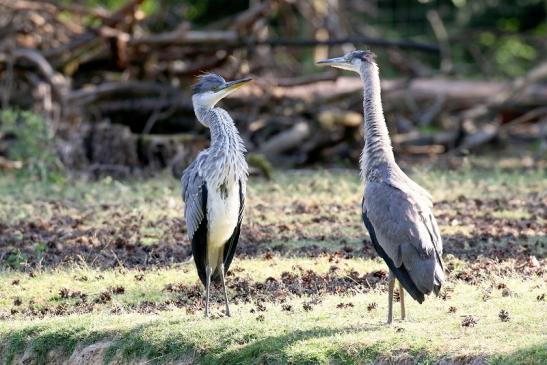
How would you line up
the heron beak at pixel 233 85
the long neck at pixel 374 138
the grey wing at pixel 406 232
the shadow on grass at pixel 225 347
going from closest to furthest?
the shadow on grass at pixel 225 347
the grey wing at pixel 406 232
the long neck at pixel 374 138
the heron beak at pixel 233 85

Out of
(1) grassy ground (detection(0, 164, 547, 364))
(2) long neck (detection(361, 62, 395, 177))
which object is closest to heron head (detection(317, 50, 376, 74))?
(2) long neck (detection(361, 62, 395, 177))

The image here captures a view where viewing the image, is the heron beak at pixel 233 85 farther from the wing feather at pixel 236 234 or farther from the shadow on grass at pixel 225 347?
the shadow on grass at pixel 225 347

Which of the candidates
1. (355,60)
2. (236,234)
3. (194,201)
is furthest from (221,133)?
(355,60)

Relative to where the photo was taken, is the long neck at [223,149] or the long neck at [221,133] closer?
the long neck at [223,149]

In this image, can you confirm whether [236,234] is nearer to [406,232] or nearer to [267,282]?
[267,282]

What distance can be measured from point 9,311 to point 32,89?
7837 mm

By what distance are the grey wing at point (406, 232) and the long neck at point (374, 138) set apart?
0.16m

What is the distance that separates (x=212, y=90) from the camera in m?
8.23

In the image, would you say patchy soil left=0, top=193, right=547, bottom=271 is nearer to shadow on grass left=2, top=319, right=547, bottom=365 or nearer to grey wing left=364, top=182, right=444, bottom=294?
shadow on grass left=2, top=319, right=547, bottom=365

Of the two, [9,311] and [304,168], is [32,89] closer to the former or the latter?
[304,168]

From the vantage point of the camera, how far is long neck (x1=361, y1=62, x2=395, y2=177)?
24.0 ft

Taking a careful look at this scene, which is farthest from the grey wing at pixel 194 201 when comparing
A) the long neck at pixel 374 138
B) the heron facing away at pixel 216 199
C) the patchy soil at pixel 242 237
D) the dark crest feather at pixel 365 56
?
the patchy soil at pixel 242 237

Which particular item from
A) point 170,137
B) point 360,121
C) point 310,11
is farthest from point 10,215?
point 310,11

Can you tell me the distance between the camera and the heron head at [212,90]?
8172mm
